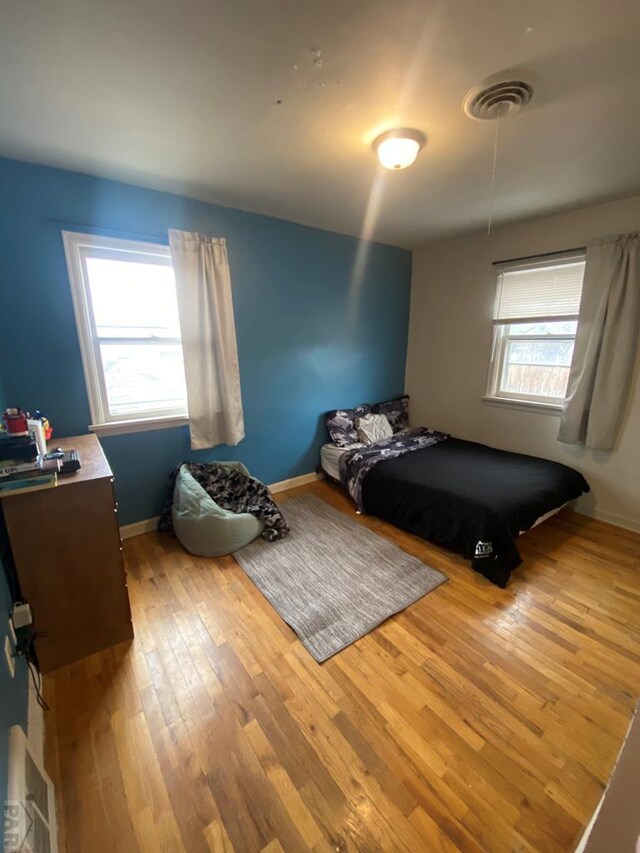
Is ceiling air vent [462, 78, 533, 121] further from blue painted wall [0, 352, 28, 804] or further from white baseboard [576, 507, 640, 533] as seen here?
white baseboard [576, 507, 640, 533]

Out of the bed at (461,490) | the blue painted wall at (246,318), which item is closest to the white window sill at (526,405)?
the bed at (461,490)

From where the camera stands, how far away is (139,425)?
2506 mm

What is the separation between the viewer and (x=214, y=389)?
8.96 feet

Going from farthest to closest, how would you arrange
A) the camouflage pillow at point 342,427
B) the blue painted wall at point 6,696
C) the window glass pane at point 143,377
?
1. the camouflage pillow at point 342,427
2. the window glass pane at point 143,377
3. the blue painted wall at point 6,696

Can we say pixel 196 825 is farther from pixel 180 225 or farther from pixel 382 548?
pixel 180 225

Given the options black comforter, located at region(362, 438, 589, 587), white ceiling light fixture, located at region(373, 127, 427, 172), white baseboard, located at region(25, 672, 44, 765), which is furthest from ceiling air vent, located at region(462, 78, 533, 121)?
white baseboard, located at region(25, 672, 44, 765)

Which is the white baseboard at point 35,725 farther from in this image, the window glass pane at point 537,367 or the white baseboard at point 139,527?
the window glass pane at point 537,367

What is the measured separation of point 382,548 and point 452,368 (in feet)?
7.38

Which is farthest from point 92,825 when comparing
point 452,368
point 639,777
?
point 452,368

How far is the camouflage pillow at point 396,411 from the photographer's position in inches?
155

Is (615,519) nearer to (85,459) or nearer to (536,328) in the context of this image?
(536,328)

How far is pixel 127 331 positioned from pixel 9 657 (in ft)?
6.39

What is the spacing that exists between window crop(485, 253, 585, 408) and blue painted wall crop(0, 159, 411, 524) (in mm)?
1145

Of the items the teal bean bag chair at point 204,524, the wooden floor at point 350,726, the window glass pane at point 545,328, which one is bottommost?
the wooden floor at point 350,726
